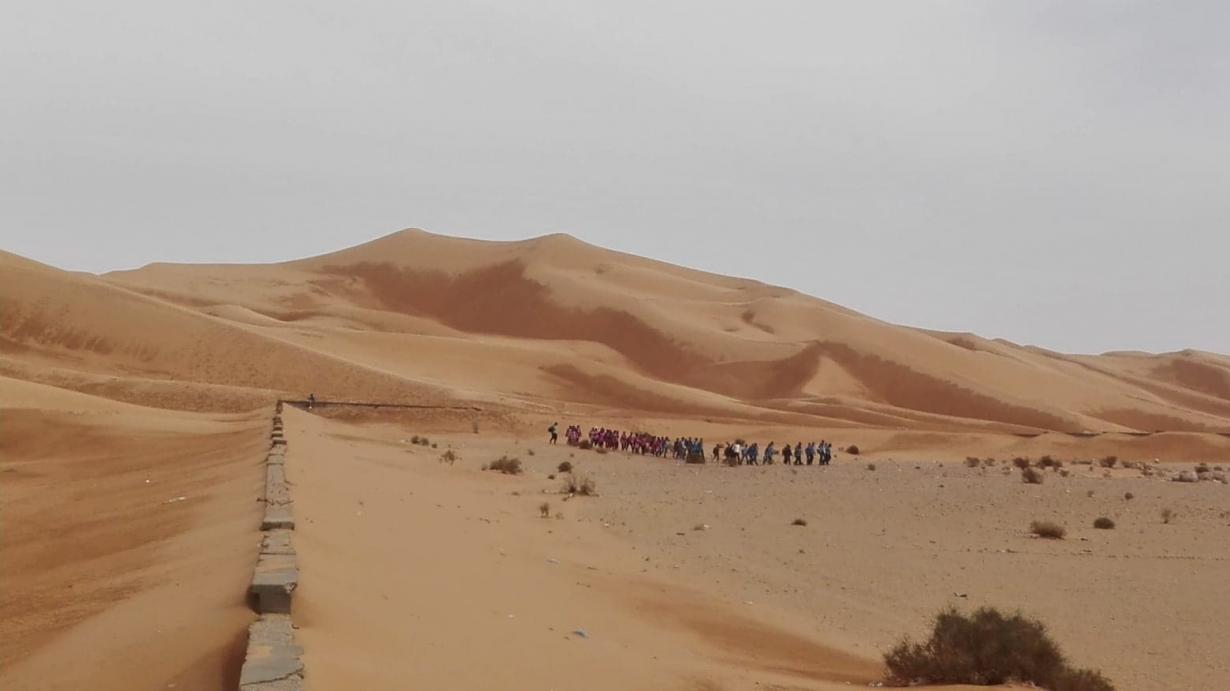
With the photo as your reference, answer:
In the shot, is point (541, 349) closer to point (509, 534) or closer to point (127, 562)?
point (509, 534)

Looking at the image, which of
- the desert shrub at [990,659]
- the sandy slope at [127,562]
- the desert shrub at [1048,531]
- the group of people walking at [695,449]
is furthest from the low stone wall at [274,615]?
the group of people walking at [695,449]

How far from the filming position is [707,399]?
76688 mm

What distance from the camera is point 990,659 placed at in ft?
33.0

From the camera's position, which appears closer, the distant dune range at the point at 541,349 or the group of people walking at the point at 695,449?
the group of people walking at the point at 695,449

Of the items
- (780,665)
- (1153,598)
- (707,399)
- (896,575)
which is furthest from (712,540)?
(707,399)

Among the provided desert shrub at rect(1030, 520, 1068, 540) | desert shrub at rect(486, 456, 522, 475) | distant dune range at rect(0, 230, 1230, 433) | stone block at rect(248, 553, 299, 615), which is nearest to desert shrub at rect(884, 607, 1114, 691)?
stone block at rect(248, 553, 299, 615)

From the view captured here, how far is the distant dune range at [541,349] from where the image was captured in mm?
67125

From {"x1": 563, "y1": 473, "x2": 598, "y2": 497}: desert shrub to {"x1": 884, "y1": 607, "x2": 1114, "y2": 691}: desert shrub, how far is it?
17808mm

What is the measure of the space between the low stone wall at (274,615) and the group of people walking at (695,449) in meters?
30.4

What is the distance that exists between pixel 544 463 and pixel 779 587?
22.6 metres

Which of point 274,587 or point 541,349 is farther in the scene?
point 541,349

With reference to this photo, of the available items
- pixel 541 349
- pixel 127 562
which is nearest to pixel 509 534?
pixel 127 562

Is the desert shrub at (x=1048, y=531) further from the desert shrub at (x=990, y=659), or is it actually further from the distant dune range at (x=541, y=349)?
the distant dune range at (x=541, y=349)

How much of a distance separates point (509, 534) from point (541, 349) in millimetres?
74260
